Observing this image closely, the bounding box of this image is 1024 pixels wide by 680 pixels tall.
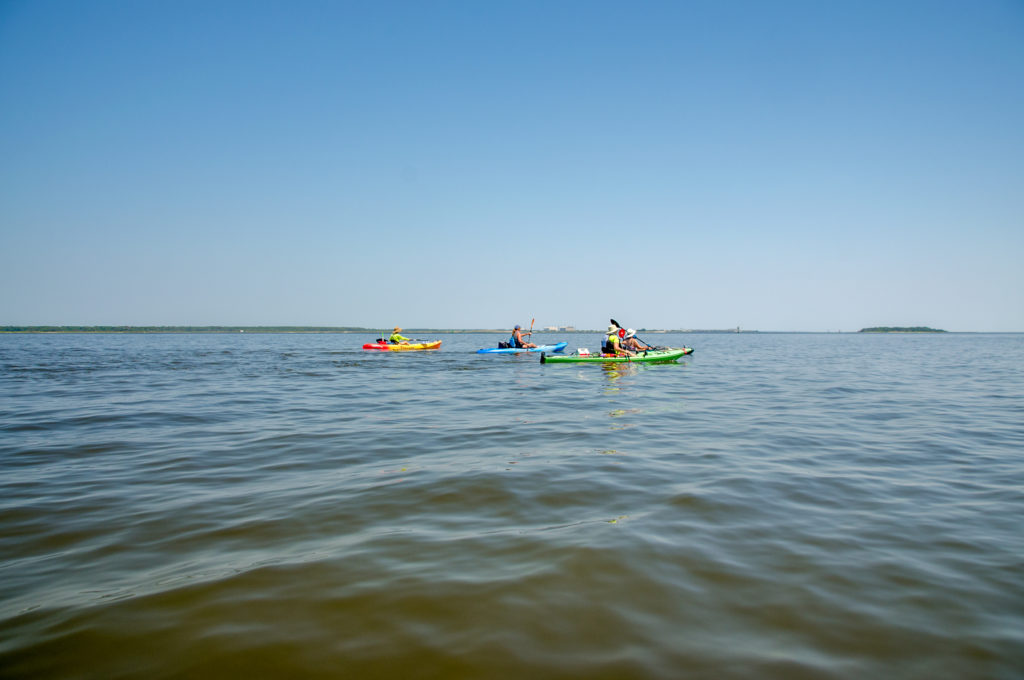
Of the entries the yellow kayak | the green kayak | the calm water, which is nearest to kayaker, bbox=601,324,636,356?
the green kayak

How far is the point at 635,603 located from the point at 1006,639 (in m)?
2.24

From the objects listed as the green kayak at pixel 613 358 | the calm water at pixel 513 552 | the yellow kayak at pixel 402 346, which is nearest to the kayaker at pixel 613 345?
the green kayak at pixel 613 358

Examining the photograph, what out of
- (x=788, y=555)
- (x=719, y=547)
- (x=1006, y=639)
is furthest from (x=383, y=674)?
(x=1006, y=639)

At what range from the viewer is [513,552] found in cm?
435

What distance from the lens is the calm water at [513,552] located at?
2.98 metres

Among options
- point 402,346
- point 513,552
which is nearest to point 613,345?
point 402,346

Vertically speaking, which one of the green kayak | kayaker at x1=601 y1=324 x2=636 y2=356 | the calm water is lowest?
the calm water

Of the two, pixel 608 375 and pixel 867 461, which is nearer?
pixel 867 461

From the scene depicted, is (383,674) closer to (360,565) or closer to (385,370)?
(360,565)

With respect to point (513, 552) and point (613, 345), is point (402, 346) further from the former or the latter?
point (513, 552)

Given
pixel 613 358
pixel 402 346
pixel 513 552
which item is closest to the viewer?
pixel 513 552

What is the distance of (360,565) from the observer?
13.5ft

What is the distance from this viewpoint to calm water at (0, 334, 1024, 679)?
9.77 ft

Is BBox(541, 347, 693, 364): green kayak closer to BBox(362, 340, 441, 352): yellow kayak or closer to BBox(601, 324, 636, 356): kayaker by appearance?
BBox(601, 324, 636, 356): kayaker
